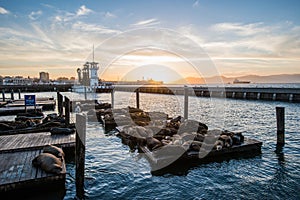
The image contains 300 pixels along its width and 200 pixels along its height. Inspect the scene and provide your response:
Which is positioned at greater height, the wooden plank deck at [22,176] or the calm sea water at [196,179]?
the wooden plank deck at [22,176]

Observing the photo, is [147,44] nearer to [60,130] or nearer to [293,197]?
[60,130]

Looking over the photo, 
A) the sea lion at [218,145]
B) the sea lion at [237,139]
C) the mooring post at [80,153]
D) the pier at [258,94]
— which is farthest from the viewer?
the pier at [258,94]

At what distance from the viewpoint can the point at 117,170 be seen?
8953 mm

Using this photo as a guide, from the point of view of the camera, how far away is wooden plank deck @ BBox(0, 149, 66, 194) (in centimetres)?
637

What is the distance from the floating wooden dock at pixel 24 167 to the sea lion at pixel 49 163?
0.13m

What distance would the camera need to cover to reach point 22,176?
6715 mm

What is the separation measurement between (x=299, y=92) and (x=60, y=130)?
38806 mm

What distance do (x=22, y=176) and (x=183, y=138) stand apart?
667cm

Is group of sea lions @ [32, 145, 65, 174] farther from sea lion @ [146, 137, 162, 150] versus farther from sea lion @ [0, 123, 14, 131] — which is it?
sea lion @ [0, 123, 14, 131]

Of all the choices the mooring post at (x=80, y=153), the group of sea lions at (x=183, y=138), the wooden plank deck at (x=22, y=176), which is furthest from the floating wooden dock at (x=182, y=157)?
the wooden plank deck at (x=22, y=176)

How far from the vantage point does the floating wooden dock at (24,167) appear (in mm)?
6465

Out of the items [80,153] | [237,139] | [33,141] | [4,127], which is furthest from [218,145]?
[4,127]

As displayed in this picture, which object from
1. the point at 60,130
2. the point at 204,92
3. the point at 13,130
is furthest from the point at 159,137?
the point at 204,92

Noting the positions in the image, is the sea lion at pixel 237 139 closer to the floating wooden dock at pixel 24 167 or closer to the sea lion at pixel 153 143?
the sea lion at pixel 153 143
